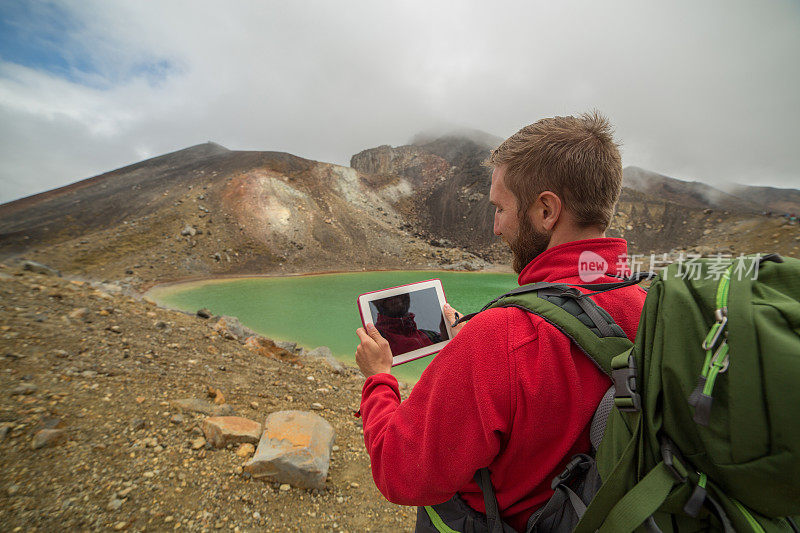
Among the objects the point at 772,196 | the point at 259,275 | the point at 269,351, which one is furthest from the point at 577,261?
the point at 772,196

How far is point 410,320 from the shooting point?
2.28 meters

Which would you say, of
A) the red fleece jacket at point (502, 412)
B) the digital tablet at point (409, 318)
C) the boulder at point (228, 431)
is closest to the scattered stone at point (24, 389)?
the boulder at point (228, 431)

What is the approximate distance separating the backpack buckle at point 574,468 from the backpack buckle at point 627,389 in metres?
0.28

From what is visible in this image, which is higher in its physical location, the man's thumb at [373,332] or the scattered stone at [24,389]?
the man's thumb at [373,332]

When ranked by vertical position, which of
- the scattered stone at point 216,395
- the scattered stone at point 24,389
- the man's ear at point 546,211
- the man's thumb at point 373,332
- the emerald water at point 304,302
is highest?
the man's ear at point 546,211

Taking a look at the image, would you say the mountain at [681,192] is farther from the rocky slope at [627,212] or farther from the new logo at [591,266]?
Result: the new logo at [591,266]

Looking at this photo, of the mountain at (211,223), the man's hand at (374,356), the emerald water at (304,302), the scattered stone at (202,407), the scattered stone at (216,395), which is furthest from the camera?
the mountain at (211,223)

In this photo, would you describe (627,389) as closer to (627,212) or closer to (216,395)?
(216,395)

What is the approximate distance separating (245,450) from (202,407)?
102cm

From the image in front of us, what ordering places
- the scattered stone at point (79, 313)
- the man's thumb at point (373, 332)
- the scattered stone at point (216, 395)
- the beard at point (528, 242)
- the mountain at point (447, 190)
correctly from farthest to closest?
the mountain at point (447, 190), the scattered stone at point (79, 313), the scattered stone at point (216, 395), the man's thumb at point (373, 332), the beard at point (528, 242)

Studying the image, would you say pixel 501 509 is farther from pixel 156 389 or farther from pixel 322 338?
pixel 322 338

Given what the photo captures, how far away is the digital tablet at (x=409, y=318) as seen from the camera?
217cm

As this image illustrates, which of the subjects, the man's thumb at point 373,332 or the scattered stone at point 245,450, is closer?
the man's thumb at point 373,332

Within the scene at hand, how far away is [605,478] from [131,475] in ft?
12.1
